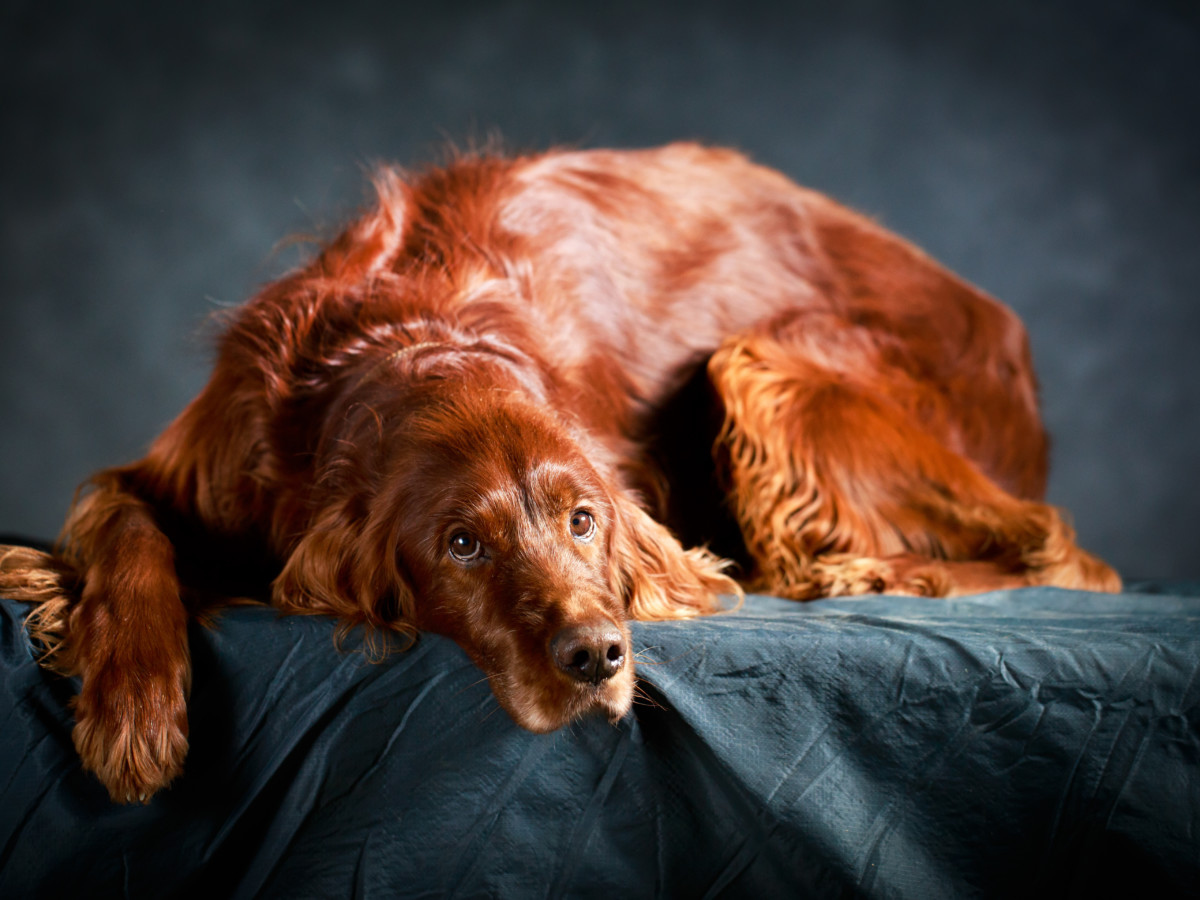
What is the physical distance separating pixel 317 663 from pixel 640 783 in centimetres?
57

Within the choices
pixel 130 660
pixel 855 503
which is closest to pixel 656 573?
pixel 855 503

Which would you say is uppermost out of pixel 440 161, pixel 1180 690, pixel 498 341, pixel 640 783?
pixel 440 161

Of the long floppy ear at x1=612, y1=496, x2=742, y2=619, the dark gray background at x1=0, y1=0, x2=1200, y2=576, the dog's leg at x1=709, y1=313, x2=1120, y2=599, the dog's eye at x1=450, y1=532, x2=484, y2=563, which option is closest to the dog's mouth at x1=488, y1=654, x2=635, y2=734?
the dog's eye at x1=450, y1=532, x2=484, y2=563

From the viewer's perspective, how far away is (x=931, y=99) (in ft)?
15.6

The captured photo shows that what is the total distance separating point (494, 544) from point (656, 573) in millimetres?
476

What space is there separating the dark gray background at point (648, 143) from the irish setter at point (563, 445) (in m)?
1.44

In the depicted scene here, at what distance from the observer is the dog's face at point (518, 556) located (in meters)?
1.64

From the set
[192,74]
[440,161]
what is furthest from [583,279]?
[192,74]

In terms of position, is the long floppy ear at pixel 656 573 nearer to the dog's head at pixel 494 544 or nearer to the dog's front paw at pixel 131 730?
the dog's head at pixel 494 544

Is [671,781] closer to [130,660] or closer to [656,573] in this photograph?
[656,573]

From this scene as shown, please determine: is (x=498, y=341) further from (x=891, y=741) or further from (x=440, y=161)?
(x=891, y=741)

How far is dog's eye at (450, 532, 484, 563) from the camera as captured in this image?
183 cm

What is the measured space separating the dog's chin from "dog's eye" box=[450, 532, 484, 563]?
25cm

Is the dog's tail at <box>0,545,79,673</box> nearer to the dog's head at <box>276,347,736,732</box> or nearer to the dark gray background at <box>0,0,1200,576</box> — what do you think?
the dog's head at <box>276,347,736,732</box>
